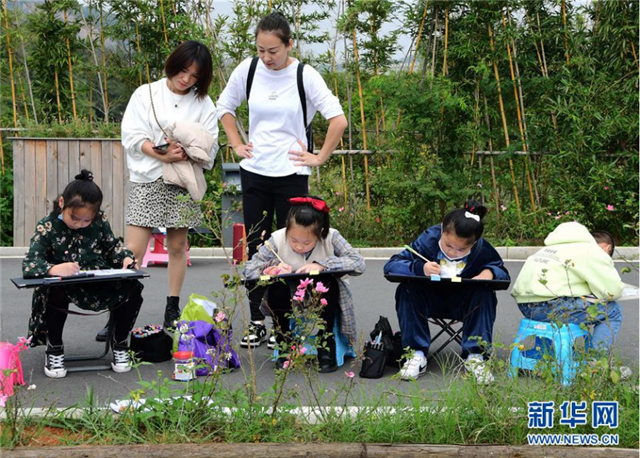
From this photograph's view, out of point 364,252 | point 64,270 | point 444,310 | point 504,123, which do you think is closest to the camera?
point 64,270

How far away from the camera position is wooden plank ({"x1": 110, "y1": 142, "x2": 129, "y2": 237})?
9.73 metres

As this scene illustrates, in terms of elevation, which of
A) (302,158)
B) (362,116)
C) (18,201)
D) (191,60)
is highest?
(362,116)

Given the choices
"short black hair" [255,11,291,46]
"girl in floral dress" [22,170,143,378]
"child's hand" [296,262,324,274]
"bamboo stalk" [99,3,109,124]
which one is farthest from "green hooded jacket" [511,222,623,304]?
"bamboo stalk" [99,3,109,124]

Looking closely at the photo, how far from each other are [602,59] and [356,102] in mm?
3083

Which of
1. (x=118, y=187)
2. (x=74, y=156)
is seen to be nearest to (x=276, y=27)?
(x=118, y=187)

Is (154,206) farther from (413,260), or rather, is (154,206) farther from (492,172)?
(492,172)

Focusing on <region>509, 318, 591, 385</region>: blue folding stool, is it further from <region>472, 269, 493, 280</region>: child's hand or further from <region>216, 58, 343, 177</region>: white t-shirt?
<region>216, 58, 343, 177</region>: white t-shirt

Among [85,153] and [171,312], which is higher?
[85,153]

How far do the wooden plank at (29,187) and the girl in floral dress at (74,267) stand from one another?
524 centimetres

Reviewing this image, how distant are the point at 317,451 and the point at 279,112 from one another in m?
2.57

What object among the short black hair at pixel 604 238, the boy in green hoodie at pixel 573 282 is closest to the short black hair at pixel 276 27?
the boy in green hoodie at pixel 573 282

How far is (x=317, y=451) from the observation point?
10.0 feet

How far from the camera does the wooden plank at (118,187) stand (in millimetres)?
Result: 9727

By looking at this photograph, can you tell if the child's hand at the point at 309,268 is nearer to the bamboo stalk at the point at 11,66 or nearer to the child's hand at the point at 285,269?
the child's hand at the point at 285,269
